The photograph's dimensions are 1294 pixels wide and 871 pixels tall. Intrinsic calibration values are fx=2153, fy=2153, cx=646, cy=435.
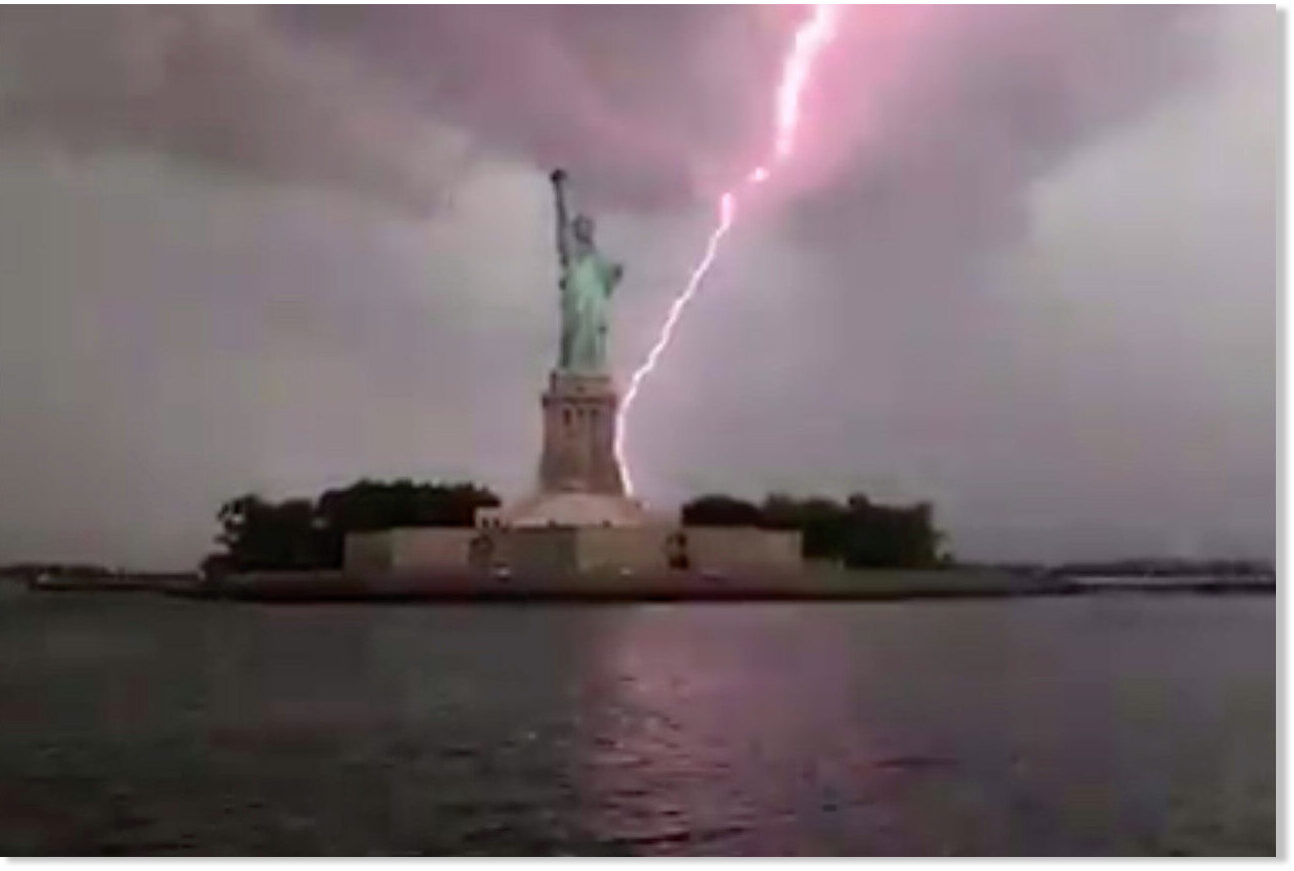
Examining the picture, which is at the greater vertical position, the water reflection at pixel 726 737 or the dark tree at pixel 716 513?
the dark tree at pixel 716 513

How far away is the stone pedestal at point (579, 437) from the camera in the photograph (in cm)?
227

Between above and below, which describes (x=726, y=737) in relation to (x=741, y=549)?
below

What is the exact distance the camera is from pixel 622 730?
228 centimetres

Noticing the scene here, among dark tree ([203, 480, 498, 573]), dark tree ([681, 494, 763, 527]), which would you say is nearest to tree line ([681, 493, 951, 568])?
dark tree ([681, 494, 763, 527])

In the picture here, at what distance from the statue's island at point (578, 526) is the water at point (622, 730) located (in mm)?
48

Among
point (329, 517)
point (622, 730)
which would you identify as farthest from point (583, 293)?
point (622, 730)

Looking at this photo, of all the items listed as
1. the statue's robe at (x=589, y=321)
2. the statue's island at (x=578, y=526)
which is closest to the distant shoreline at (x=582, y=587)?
the statue's island at (x=578, y=526)

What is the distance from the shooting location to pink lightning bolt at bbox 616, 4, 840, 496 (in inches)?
90.2

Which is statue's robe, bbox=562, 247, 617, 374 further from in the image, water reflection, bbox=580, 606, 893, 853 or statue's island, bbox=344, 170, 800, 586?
water reflection, bbox=580, 606, 893, 853

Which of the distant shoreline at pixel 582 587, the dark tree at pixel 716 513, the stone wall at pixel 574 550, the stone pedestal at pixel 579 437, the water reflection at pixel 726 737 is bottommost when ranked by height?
the water reflection at pixel 726 737

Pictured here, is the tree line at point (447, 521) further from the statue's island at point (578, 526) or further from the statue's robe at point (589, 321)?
the statue's robe at point (589, 321)

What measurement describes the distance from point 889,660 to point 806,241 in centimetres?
45

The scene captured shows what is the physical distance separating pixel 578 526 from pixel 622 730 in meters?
0.22

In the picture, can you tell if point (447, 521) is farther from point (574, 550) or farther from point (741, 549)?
point (741, 549)
